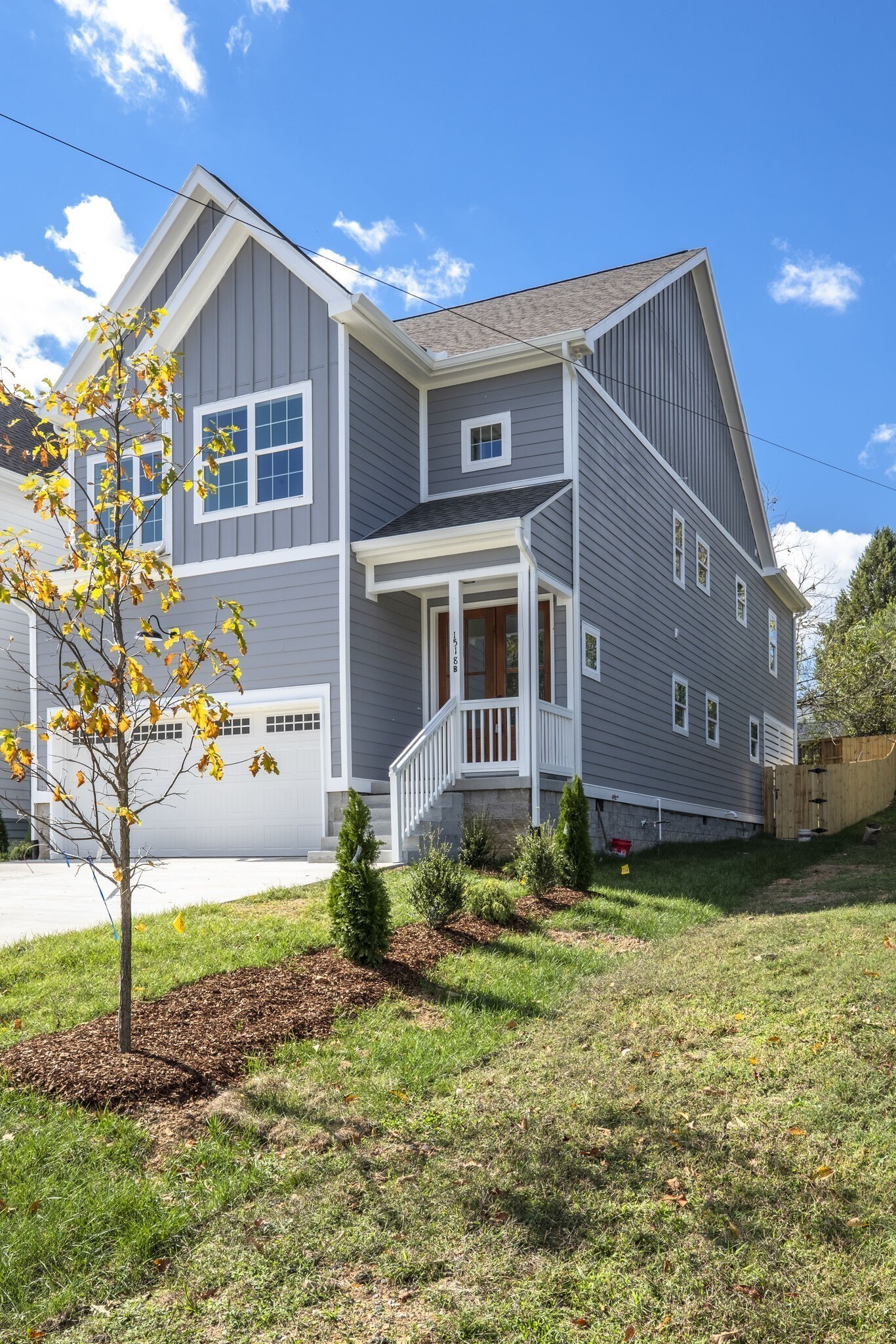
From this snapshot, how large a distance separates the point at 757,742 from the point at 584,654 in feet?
37.1

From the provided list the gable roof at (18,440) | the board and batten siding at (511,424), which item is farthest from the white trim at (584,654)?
the gable roof at (18,440)

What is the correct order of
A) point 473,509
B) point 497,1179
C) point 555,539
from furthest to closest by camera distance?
point 473,509 < point 555,539 < point 497,1179

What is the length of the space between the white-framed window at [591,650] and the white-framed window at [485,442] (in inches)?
98.4

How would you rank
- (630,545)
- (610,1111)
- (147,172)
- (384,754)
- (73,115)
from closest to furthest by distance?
(610,1111)
(73,115)
(147,172)
(384,754)
(630,545)

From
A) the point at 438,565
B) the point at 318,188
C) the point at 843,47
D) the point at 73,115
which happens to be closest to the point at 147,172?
the point at 73,115

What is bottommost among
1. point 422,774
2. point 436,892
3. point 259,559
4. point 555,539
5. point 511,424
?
point 436,892

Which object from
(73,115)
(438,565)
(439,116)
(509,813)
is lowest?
(509,813)

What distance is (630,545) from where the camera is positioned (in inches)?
626

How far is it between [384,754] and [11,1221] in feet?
32.1

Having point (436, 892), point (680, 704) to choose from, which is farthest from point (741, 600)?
point (436, 892)

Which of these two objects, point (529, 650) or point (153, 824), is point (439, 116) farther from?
point (153, 824)

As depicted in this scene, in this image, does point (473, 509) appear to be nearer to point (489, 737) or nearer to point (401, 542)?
point (401, 542)

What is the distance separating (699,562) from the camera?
19.8 m

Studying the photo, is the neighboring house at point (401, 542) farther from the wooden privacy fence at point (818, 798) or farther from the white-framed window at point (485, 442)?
the wooden privacy fence at point (818, 798)
